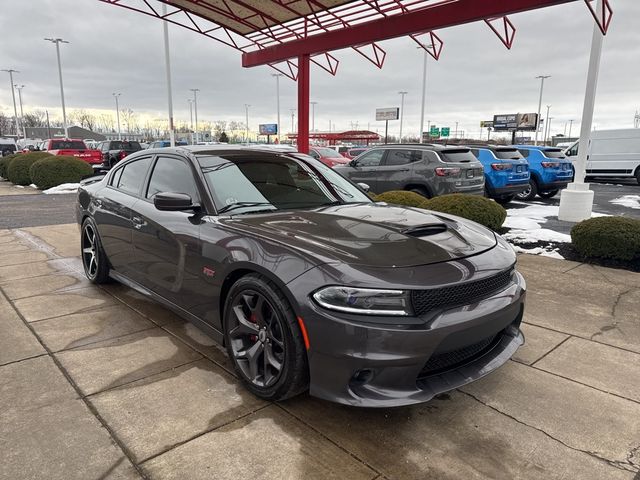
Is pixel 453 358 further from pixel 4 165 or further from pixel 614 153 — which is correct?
pixel 4 165

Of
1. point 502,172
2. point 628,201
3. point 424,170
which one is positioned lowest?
point 628,201

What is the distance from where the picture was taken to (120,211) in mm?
4340

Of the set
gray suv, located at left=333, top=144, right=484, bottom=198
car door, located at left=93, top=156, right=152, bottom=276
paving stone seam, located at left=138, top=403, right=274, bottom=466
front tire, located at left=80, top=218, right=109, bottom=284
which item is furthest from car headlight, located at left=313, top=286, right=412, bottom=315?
gray suv, located at left=333, top=144, right=484, bottom=198

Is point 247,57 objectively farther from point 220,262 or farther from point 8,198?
point 220,262

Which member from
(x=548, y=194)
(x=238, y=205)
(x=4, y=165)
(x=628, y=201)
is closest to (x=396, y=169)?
(x=548, y=194)

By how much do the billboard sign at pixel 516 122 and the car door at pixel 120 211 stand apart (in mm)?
68536

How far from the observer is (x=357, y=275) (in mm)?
2338

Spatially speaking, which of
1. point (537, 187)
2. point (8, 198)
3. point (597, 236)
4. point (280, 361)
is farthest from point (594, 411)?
point (8, 198)

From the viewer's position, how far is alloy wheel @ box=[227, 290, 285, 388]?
2.66 m

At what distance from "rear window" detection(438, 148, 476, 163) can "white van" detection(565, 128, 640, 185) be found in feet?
34.4

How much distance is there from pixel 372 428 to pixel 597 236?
192 inches

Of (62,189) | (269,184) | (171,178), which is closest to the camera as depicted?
(269,184)

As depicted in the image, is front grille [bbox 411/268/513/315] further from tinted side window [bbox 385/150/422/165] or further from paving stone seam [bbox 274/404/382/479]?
tinted side window [bbox 385/150/422/165]

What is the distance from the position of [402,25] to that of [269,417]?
33.4 feet
